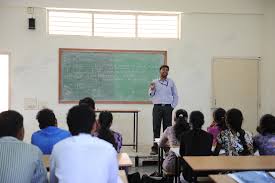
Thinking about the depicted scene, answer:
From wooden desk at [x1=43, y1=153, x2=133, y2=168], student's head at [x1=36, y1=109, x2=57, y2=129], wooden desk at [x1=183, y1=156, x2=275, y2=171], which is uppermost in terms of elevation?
student's head at [x1=36, y1=109, x2=57, y2=129]

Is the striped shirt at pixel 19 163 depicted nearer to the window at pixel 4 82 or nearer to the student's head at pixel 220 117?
the student's head at pixel 220 117

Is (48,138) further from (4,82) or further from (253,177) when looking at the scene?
(4,82)

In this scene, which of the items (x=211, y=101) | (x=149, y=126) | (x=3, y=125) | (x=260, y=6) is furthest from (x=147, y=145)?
(x=3, y=125)

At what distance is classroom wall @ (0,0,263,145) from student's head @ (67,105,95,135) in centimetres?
507

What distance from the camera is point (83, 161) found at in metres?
1.95

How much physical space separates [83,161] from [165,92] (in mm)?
4748

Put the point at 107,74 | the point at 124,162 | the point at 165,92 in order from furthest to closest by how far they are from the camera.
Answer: the point at 107,74 → the point at 165,92 → the point at 124,162

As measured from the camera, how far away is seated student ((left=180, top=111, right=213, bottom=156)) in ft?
12.2

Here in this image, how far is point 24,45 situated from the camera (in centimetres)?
694

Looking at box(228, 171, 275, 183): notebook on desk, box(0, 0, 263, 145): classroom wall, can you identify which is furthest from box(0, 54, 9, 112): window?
box(228, 171, 275, 183): notebook on desk

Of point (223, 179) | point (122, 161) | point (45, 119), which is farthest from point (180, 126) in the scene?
point (223, 179)

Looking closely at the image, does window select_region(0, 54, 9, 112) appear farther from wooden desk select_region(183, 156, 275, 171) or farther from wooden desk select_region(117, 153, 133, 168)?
wooden desk select_region(183, 156, 275, 171)

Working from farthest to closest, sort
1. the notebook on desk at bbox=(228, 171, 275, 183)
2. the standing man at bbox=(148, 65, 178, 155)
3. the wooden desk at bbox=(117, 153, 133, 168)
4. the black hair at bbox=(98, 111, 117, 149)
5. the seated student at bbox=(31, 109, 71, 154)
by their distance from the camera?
1. the standing man at bbox=(148, 65, 178, 155)
2. the black hair at bbox=(98, 111, 117, 149)
3. the seated student at bbox=(31, 109, 71, 154)
4. the wooden desk at bbox=(117, 153, 133, 168)
5. the notebook on desk at bbox=(228, 171, 275, 183)

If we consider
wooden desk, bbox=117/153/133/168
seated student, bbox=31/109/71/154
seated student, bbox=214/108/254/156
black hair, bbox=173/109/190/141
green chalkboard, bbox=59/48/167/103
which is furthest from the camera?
green chalkboard, bbox=59/48/167/103
